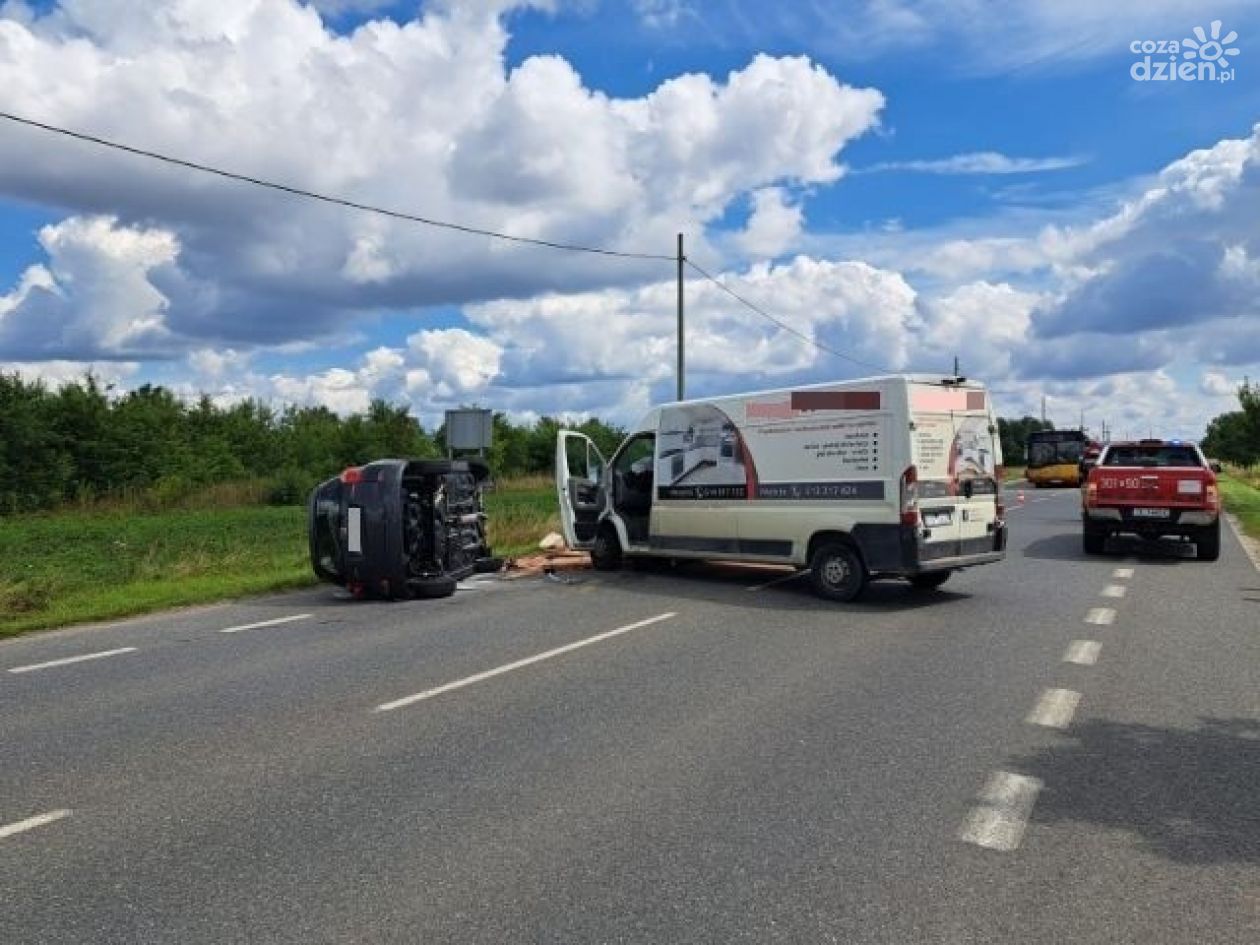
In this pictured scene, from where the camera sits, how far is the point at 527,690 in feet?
23.1

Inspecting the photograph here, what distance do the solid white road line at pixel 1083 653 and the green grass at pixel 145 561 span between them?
9695mm

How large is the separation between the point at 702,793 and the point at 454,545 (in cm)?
841

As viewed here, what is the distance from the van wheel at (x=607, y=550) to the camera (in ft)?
48.7

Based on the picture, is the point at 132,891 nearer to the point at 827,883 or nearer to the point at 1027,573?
the point at 827,883

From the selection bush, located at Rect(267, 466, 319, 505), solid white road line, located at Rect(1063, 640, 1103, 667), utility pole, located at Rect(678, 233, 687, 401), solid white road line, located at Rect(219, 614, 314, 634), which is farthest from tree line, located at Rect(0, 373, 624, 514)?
solid white road line, located at Rect(1063, 640, 1103, 667)

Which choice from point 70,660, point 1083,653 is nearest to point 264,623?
point 70,660

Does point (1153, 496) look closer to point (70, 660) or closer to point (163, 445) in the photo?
point (70, 660)

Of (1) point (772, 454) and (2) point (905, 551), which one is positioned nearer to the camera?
(2) point (905, 551)

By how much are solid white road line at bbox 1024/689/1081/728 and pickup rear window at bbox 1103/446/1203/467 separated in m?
11.1

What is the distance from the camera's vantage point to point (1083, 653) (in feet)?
26.9

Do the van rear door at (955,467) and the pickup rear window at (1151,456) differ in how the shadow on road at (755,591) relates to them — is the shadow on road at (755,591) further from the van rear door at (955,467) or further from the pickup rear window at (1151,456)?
the pickup rear window at (1151,456)

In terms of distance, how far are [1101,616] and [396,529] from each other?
7.77 m

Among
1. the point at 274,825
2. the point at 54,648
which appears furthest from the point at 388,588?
the point at 274,825

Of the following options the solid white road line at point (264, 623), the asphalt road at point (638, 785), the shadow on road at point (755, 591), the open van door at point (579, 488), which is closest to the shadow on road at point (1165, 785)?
the asphalt road at point (638, 785)
